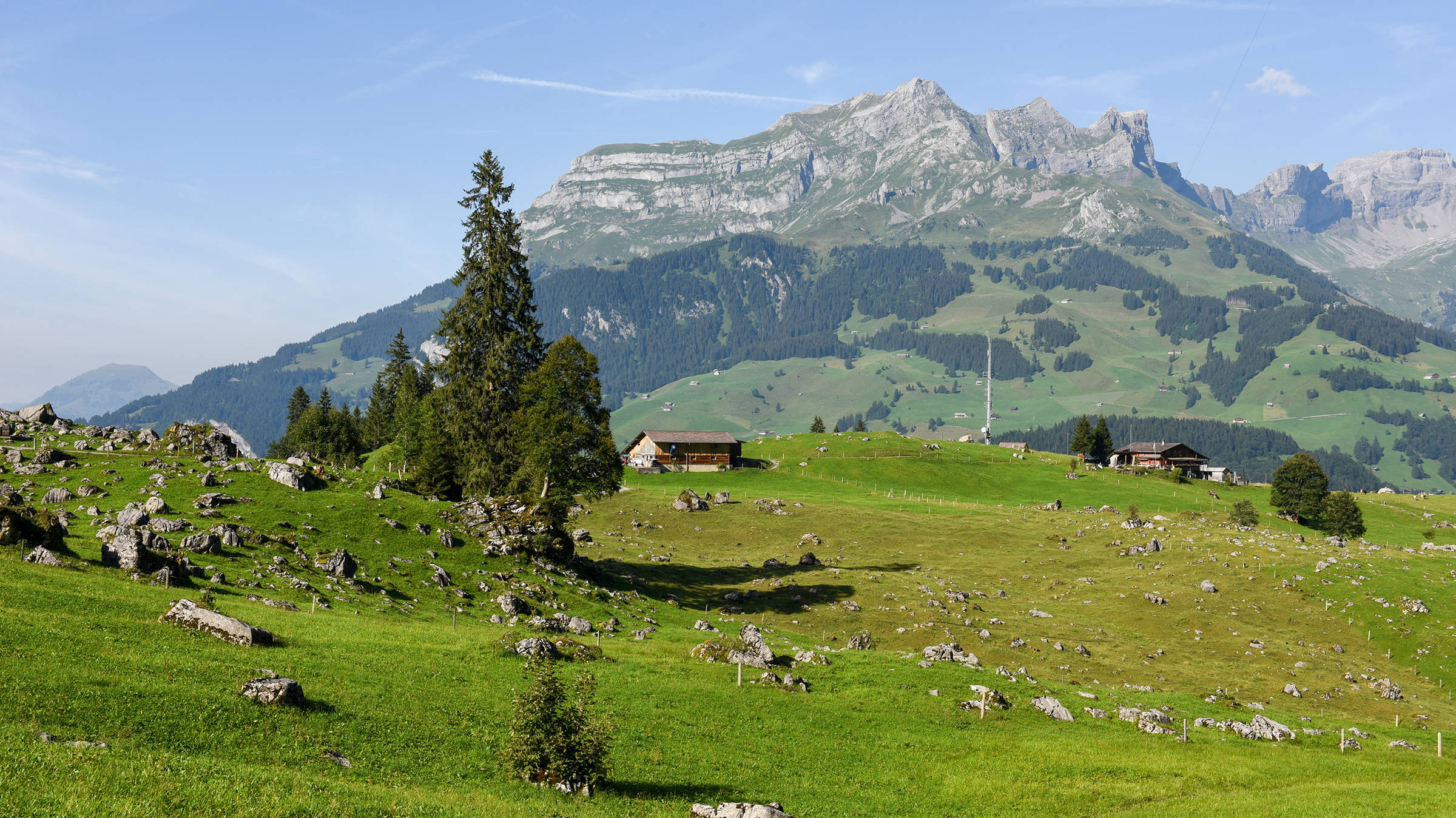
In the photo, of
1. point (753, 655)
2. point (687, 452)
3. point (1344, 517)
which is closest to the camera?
point (753, 655)

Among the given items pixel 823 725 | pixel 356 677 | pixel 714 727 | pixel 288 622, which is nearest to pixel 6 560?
pixel 288 622

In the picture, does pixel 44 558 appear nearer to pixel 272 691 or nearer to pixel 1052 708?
pixel 272 691

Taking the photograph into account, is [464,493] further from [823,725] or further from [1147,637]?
[1147,637]

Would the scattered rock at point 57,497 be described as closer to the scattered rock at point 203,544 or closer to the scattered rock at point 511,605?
the scattered rock at point 203,544

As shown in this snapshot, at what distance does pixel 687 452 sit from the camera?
183 m

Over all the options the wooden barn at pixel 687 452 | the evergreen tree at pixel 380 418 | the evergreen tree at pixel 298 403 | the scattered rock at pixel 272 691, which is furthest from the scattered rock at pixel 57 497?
the evergreen tree at pixel 298 403

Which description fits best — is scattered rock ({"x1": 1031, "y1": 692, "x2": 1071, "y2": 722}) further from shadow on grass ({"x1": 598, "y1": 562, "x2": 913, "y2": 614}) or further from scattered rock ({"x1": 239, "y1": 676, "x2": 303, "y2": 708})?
scattered rock ({"x1": 239, "y1": 676, "x2": 303, "y2": 708})

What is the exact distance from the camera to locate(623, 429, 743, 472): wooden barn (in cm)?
18062

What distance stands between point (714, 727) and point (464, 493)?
45.2m

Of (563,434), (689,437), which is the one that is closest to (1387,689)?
(563,434)

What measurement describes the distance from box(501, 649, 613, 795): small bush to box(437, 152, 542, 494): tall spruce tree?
46.2 m

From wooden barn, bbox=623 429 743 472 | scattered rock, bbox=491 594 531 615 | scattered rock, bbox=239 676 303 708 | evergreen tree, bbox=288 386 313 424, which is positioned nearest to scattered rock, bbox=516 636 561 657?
scattered rock, bbox=491 594 531 615

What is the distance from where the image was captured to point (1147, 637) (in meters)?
68.0

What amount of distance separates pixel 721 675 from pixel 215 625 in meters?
21.5
